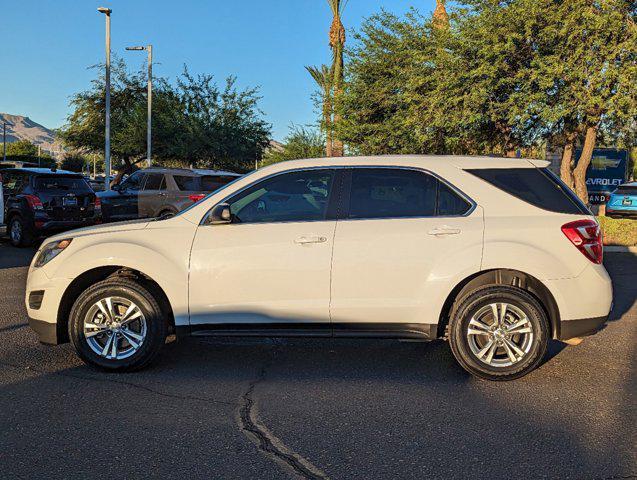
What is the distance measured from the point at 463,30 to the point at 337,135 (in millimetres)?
8603

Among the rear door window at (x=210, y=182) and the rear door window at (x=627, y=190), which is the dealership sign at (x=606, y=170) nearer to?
the rear door window at (x=627, y=190)

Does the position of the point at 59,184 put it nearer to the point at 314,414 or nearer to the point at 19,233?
the point at 19,233

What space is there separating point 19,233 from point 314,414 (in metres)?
11.8

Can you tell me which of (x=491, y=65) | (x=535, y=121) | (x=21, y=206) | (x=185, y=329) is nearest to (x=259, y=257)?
(x=185, y=329)

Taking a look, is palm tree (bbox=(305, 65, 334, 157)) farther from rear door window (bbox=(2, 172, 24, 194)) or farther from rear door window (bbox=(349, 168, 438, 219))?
rear door window (bbox=(349, 168, 438, 219))

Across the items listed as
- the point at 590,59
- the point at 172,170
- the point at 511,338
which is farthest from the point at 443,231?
the point at 590,59

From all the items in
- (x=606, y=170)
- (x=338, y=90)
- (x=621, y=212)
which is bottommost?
(x=621, y=212)

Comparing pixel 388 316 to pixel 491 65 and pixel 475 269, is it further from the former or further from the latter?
pixel 491 65

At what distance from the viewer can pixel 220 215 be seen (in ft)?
17.4

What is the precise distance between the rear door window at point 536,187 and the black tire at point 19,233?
1140 centimetres

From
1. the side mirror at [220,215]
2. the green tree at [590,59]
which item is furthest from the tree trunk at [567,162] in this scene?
the side mirror at [220,215]

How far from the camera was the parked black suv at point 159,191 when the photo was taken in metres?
15.5

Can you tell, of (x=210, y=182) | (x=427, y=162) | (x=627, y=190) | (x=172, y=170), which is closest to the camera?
(x=427, y=162)

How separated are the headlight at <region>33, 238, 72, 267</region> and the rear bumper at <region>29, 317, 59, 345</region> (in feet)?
1.62
